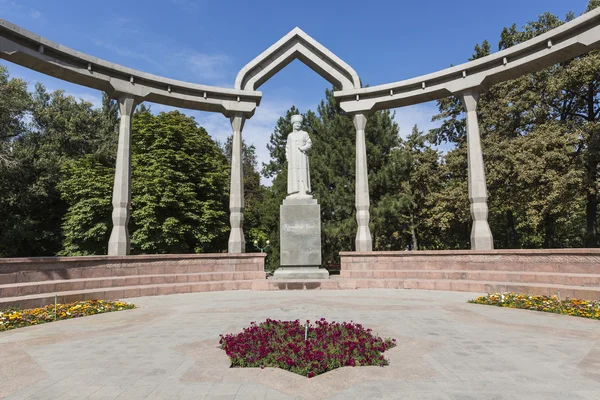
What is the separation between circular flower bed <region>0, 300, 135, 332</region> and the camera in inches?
337

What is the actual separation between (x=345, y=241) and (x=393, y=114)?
994 centimetres

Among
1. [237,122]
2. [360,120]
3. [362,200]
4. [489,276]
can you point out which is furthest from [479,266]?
[237,122]

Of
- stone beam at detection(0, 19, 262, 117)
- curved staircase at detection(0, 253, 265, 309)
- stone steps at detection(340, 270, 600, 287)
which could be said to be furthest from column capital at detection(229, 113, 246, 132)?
stone steps at detection(340, 270, 600, 287)

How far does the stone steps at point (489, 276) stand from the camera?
38.9ft

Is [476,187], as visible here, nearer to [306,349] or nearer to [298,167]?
[298,167]

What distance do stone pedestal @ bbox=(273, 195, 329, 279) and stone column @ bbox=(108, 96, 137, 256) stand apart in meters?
6.60

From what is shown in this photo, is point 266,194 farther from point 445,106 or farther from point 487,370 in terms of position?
point 487,370

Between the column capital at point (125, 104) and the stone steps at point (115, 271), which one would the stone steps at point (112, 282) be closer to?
the stone steps at point (115, 271)

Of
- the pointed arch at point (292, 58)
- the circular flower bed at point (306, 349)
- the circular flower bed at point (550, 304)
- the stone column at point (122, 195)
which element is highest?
the pointed arch at point (292, 58)

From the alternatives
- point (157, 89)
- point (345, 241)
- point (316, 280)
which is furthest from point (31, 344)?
point (345, 241)

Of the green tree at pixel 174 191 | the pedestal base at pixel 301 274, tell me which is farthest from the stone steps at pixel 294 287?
the green tree at pixel 174 191

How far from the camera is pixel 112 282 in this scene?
13695 mm

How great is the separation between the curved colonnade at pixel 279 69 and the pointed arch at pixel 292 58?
0.05 metres

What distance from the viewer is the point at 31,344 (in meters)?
6.68
